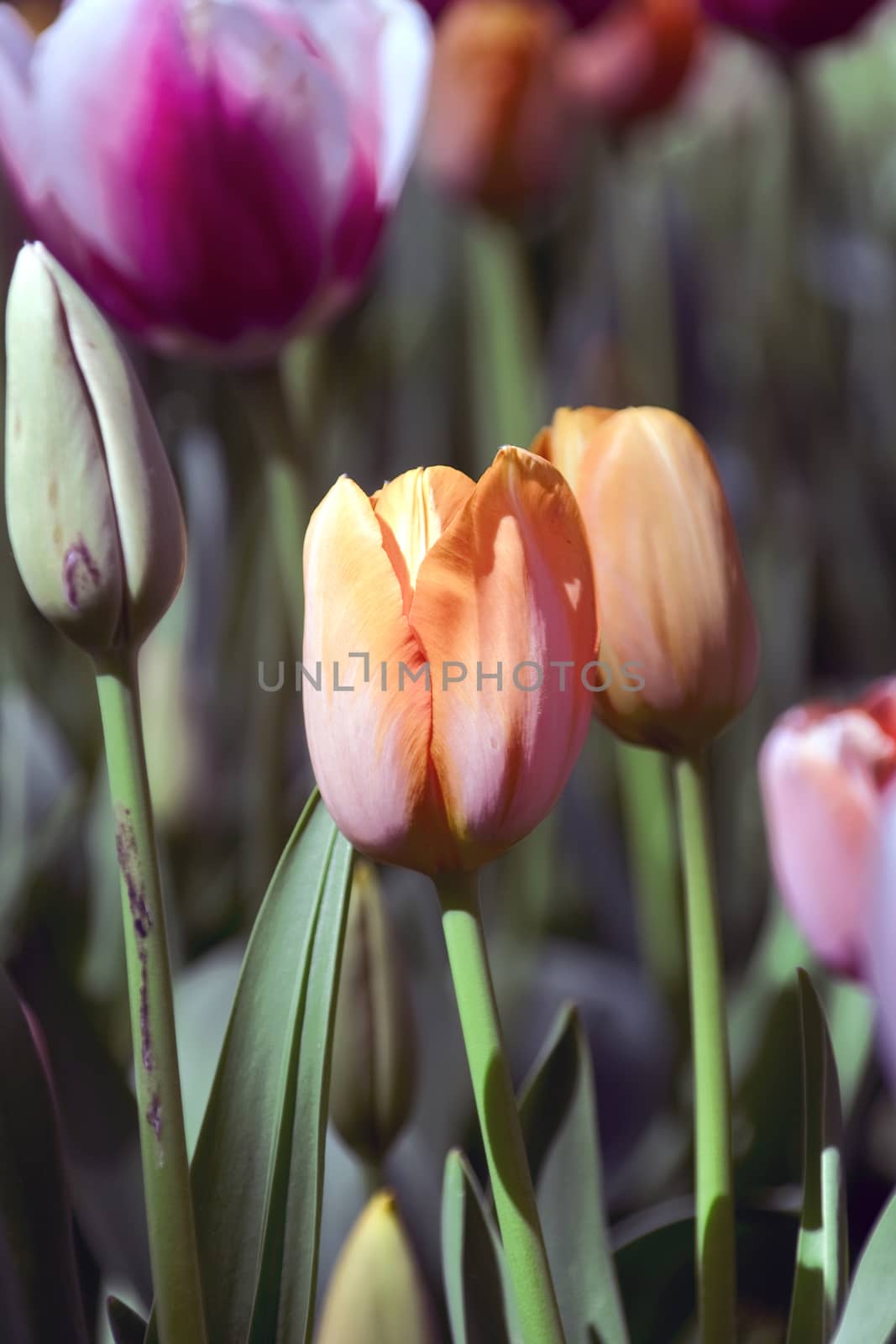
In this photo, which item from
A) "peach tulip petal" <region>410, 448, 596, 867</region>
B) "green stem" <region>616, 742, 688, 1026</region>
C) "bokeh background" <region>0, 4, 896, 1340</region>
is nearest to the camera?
"peach tulip petal" <region>410, 448, 596, 867</region>

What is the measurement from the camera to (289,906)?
7.8 inches

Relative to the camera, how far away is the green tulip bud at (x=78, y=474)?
17 cm

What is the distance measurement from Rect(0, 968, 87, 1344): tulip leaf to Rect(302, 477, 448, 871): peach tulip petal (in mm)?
61

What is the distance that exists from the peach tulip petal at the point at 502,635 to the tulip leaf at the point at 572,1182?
0.26 feet

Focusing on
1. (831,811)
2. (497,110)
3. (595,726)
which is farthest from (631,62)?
(831,811)

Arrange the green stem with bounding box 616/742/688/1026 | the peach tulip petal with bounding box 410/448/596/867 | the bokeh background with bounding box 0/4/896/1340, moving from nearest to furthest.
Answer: the peach tulip petal with bounding box 410/448/596/867
the bokeh background with bounding box 0/4/896/1340
the green stem with bounding box 616/742/688/1026

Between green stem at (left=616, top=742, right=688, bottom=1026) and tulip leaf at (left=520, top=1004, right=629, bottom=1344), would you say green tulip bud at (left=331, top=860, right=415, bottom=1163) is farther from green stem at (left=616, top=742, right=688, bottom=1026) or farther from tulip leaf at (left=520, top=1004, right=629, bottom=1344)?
green stem at (left=616, top=742, right=688, bottom=1026)

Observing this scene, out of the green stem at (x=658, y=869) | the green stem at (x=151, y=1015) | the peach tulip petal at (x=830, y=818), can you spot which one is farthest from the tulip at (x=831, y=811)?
the green stem at (x=658, y=869)

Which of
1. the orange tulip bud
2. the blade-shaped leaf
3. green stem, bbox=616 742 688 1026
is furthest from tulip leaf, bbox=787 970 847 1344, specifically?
the orange tulip bud

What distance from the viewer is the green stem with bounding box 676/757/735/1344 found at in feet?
0.61

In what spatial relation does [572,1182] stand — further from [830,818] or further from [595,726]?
[595,726]

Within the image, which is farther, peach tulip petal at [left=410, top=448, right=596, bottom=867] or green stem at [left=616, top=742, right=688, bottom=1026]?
green stem at [left=616, top=742, right=688, bottom=1026]

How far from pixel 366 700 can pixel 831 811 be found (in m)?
0.10

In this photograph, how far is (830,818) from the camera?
23cm
